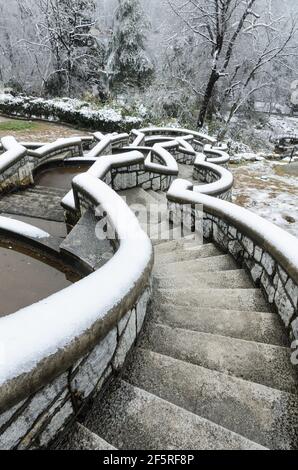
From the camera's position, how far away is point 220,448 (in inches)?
69.8

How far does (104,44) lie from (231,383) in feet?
110

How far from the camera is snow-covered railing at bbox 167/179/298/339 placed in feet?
9.71

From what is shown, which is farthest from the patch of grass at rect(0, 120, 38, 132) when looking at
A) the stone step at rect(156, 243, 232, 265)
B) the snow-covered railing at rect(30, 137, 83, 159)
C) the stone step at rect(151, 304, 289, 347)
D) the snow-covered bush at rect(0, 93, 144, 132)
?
the stone step at rect(151, 304, 289, 347)

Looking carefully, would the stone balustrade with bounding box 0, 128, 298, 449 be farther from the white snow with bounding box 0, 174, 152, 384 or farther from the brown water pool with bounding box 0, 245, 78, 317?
the brown water pool with bounding box 0, 245, 78, 317

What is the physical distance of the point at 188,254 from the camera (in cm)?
482

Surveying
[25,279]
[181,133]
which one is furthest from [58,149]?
[181,133]

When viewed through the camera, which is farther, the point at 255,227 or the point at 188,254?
the point at 188,254

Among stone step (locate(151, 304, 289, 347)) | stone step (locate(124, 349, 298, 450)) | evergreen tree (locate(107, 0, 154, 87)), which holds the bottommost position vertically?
stone step (locate(151, 304, 289, 347))

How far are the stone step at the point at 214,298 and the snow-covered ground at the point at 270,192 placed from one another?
4.92 meters

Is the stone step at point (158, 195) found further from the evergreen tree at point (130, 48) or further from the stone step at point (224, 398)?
the evergreen tree at point (130, 48)

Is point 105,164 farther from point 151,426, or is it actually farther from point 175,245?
point 151,426

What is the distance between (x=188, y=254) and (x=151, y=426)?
312 cm

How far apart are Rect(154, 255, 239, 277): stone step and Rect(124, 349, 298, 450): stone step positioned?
1.79 m

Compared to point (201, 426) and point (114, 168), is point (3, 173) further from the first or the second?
point (201, 426)
